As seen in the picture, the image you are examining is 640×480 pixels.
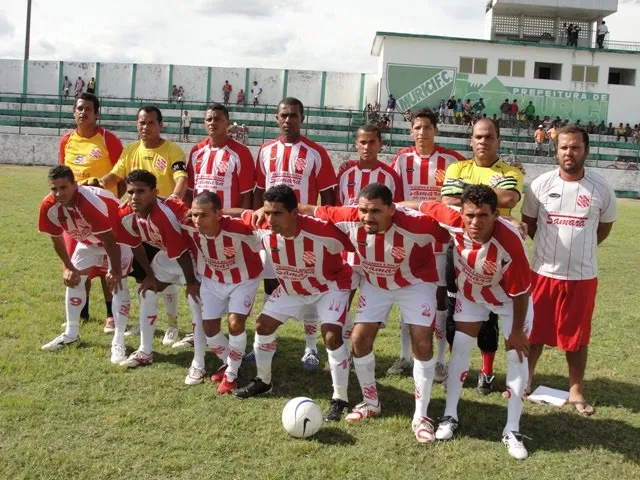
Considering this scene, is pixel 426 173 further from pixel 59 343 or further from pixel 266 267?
pixel 59 343

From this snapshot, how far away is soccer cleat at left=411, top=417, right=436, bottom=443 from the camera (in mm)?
3902

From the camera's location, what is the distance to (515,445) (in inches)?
150

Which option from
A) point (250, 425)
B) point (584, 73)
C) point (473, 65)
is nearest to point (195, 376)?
point (250, 425)

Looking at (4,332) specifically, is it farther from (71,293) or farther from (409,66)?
(409,66)

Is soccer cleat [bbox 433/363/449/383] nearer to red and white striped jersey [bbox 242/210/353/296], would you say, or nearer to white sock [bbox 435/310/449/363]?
white sock [bbox 435/310/449/363]

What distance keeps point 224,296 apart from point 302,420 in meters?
1.34

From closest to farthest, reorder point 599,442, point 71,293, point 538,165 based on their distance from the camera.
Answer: point 599,442
point 71,293
point 538,165

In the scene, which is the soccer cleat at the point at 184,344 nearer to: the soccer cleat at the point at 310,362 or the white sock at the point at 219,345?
the white sock at the point at 219,345

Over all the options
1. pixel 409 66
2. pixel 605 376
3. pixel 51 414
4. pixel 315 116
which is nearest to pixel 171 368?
pixel 51 414

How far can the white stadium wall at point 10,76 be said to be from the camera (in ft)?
129

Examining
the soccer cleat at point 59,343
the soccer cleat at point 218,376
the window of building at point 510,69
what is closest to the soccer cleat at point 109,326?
the soccer cleat at point 59,343

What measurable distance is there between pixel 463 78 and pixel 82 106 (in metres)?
34.1

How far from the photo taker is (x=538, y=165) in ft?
94.5

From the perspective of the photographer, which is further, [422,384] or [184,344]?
[184,344]
